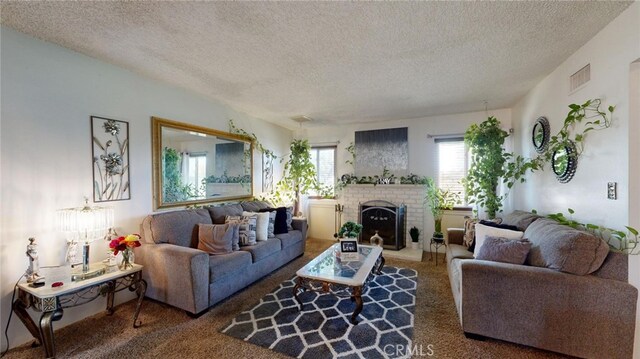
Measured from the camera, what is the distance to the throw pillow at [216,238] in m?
2.79

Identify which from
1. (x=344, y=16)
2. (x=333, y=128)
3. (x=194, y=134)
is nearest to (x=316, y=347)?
(x=344, y=16)

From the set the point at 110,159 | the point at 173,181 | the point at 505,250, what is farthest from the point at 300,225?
the point at 505,250

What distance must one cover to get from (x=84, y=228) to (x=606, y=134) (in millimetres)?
4143

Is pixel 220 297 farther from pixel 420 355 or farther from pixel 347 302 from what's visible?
pixel 420 355

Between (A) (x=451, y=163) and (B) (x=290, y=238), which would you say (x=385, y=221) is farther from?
(B) (x=290, y=238)

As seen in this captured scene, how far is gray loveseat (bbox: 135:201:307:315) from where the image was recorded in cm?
229

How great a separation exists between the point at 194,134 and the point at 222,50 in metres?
1.54

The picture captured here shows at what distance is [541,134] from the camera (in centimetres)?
279

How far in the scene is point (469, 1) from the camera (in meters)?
1.58

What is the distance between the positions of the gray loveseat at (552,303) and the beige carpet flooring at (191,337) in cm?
14

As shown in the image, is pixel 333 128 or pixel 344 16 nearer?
pixel 344 16

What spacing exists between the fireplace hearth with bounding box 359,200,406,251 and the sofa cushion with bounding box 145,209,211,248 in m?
2.76

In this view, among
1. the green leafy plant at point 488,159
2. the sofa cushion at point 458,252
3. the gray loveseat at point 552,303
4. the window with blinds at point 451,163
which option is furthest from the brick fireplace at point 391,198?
the gray loveseat at point 552,303

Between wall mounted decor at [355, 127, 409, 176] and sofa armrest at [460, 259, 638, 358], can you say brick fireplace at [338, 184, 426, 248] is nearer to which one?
wall mounted decor at [355, 127, 409, 176]
